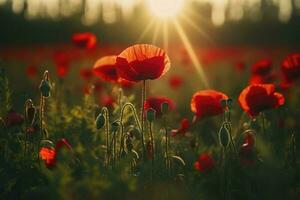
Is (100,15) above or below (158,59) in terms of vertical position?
above

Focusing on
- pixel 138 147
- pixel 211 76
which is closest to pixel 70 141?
pixel 138 147

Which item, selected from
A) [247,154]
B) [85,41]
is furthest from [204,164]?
[85,41]

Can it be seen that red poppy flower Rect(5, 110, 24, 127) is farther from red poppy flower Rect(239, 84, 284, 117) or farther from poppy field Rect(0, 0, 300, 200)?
red poppy flower Rect(239, 84, 284, 117)

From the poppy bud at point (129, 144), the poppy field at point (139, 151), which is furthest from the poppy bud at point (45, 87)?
the poppy bud at point (129, 144)

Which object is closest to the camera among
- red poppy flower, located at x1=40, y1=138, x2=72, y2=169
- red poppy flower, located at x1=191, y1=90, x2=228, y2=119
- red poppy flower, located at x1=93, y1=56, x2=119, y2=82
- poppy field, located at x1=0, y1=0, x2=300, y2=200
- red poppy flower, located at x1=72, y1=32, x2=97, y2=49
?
poppy field, located at x1=0, y1=0, x2=300, y2=200

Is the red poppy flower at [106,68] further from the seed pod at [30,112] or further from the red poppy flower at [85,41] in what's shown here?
the red poppy flower at [85,41]

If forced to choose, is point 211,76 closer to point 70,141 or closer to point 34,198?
point 70,141

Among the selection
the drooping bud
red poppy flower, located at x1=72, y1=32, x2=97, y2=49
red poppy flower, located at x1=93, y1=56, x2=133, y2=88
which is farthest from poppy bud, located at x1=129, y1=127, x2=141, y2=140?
red poppy flower, located at x1=72, y1=32, x2=97, y2=49
